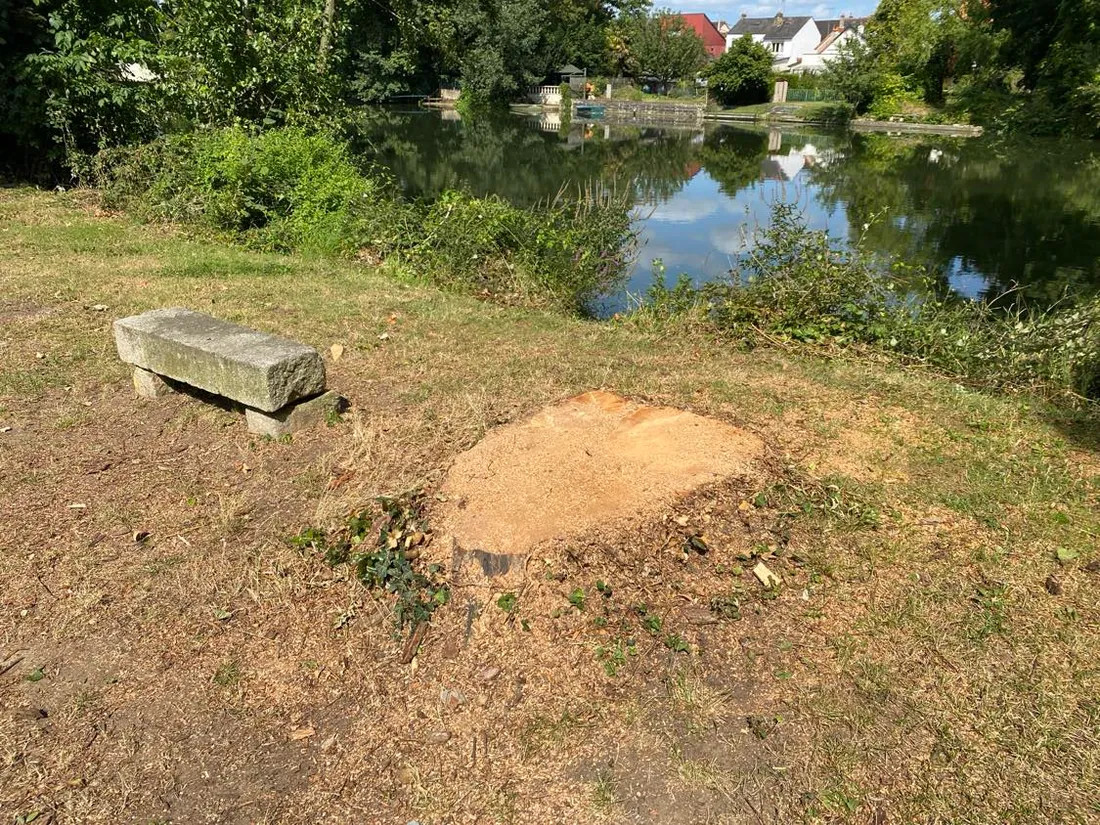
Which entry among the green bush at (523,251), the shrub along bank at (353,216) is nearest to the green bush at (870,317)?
the green bush at (523,251)

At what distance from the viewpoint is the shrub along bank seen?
28.2 ft

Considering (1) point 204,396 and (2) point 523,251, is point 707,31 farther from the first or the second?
(1) point 204,396

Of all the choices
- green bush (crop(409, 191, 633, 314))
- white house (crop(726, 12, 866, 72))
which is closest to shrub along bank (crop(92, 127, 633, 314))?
green bush (crop(409, 191, 633, 314))

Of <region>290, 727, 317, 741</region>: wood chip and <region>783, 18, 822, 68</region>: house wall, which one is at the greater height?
<region>783, 18, 822, 68</region>: house wall

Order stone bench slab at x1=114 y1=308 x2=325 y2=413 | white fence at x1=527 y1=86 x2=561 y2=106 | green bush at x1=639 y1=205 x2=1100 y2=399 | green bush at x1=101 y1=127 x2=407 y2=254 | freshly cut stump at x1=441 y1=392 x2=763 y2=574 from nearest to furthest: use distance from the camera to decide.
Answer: freshly cut stump at x1=441 y1=392 x2=763 y2=574 < stone bench slab at x1=114 y1=308 x2=325 y2=413 < green bush at x1=639 y1=205 x2=1100 y2=399 < green bush at x1=101 y1=127 x2=407 y2=254 < white fence at x1=527 y1=86 x2=561 y2=106

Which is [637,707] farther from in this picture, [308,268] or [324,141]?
[324,141]

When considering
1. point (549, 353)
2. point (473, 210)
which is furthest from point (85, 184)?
point (549, 353)

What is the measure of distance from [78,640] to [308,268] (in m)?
6.08

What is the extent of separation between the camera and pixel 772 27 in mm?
82000

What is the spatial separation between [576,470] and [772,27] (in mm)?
92803

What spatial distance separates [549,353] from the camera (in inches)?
230

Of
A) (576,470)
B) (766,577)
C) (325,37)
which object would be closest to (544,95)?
(325,37)

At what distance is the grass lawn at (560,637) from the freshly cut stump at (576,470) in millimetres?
146

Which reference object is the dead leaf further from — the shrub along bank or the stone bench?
the shrub along bank
